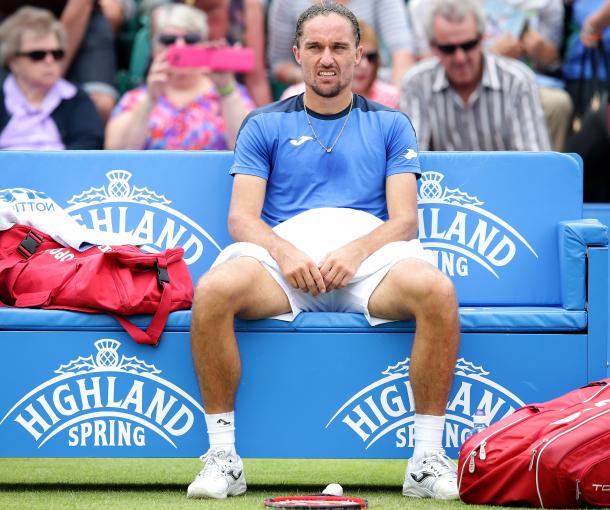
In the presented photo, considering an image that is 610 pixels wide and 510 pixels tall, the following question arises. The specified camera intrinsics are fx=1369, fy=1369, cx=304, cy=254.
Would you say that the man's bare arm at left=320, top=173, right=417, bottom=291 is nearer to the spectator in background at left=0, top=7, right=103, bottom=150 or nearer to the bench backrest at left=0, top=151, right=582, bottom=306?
the bench backrest at left=0, top=151, right=582, bottom=306

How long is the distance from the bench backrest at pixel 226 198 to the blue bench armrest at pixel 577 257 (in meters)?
0.48

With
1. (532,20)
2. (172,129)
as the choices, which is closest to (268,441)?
(172,129)

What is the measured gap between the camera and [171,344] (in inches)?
196

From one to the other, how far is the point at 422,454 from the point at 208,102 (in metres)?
3.38

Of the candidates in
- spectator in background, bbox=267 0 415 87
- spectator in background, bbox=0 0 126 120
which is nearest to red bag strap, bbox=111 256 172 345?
spectator in background, bbox=0 0 126 120

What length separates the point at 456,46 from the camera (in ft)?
23.9

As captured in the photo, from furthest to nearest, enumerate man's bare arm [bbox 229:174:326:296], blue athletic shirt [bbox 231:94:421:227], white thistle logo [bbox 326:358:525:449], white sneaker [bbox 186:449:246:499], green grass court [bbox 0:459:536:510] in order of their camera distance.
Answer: blue athletic shirt [bbox 231:94:421:227] < white thistle logo [bbox 326:358:525:449] < man's bare arm [bbox 229:174:326:296] < white sneaker [bbox 186:449:246:499] < green grass court [bbox 0:459:536:510]

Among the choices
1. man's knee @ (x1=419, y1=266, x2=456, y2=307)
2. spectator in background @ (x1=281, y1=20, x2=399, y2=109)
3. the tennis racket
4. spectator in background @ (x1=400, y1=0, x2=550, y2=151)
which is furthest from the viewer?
spectator in background @ (x1=281, y1=20, x2=399, y2=109)

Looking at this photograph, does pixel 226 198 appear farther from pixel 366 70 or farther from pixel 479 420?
pixel 366 70

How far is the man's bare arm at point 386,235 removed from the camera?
488 centimetres

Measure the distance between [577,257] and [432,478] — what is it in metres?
1.04

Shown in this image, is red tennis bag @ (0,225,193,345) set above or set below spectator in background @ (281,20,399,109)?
below

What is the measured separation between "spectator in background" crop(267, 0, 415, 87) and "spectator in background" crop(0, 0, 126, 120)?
1.00 metres

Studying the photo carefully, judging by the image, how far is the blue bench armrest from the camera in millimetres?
5031
